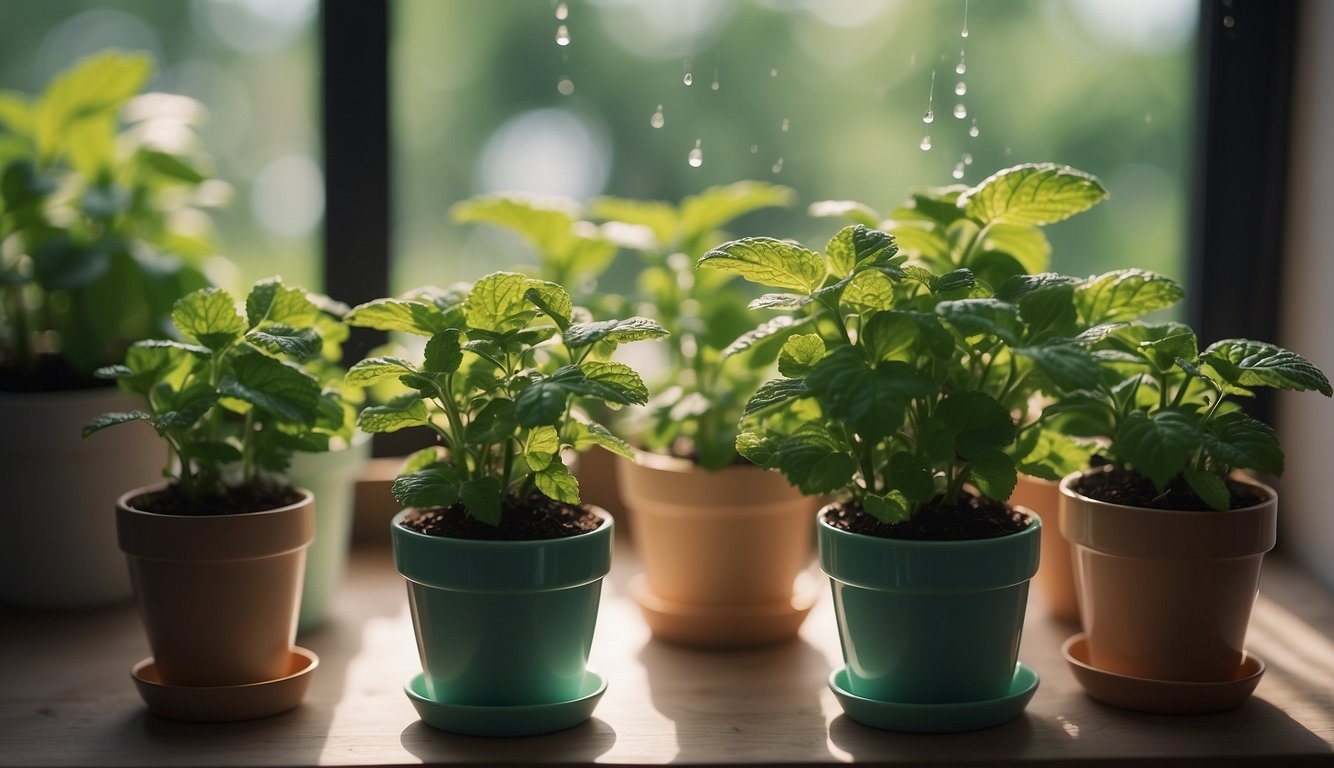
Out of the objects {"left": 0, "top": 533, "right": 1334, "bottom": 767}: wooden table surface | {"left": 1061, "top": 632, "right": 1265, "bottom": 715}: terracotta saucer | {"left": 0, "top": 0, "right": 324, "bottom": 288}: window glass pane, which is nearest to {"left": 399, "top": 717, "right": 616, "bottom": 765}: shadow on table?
{"left": 0, "top": 533, "right": 1334, "bottom": 767}: wooden table surface

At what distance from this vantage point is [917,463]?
2.87ft

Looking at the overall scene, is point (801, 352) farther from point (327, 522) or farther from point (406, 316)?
point (327, 522)

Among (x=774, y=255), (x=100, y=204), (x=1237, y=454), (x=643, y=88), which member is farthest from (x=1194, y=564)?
(x=100, y=204)

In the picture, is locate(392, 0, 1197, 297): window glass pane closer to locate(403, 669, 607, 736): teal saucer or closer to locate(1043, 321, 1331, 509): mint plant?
locate(1043, 321, 1331, 509): mint plant

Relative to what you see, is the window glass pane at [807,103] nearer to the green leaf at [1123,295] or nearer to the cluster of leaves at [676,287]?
the cluster of leaves at [676,287]

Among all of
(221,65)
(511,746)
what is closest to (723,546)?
(511,746)

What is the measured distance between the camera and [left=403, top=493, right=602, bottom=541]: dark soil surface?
904mm

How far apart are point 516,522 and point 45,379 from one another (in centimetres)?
68

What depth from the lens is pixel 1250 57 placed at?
4.44 ft

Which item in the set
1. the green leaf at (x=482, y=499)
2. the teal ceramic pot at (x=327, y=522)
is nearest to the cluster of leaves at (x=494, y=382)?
the green leaf at (x=482, y=499)

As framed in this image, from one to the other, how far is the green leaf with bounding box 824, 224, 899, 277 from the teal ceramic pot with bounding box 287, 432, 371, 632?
1.75 ft

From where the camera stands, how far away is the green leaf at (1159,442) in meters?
0.82

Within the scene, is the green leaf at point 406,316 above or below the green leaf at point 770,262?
below

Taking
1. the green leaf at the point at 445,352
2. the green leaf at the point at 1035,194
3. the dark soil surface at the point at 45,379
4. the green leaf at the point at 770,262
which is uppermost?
the green leaf at the point at 1035,194
